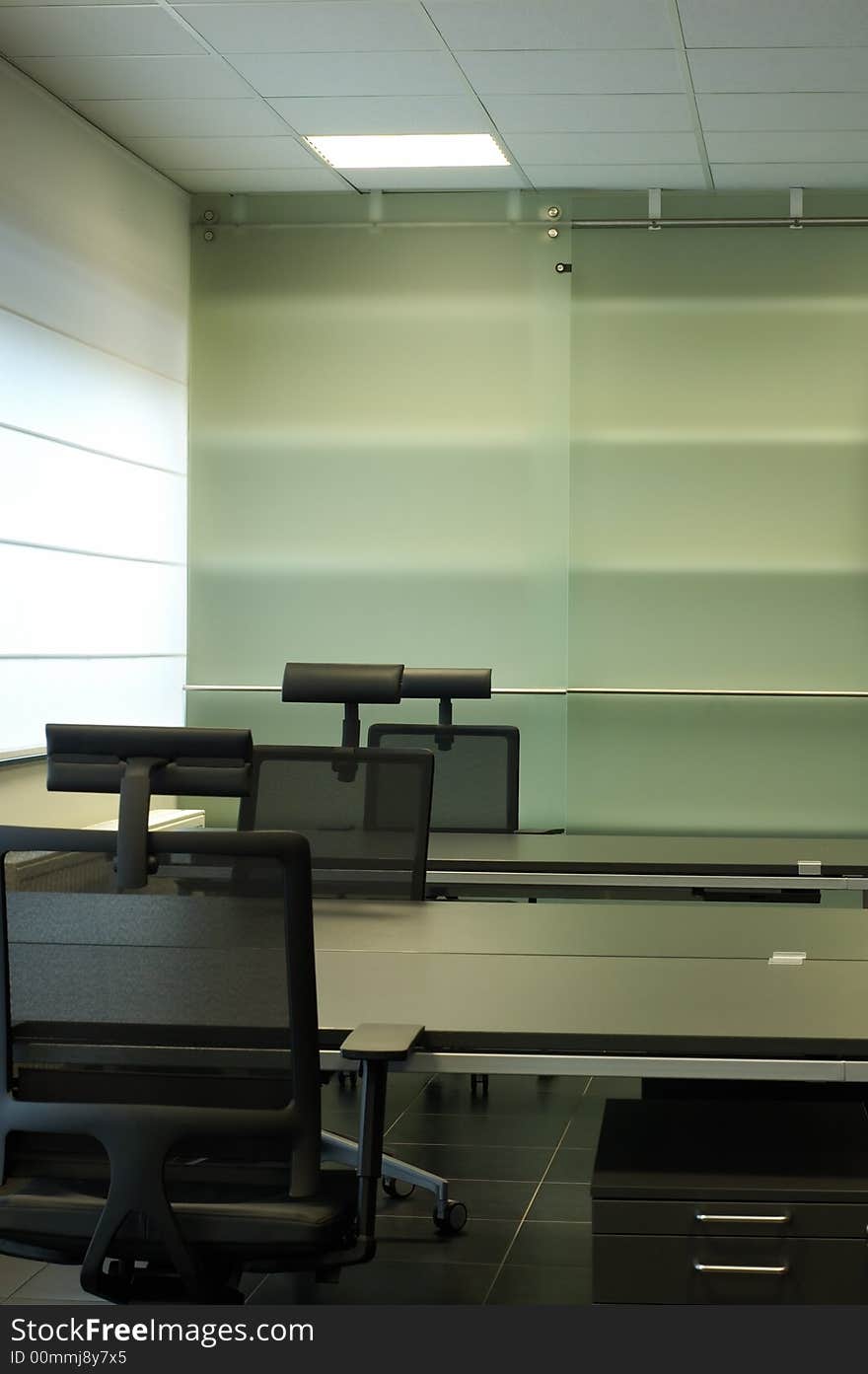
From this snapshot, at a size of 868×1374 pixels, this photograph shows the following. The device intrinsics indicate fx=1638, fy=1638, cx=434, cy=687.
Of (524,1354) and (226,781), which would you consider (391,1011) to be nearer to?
(226,781)

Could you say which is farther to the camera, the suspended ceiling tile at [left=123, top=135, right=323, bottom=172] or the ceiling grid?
the suspended ceiling tile at [left=123, top=135, right=323, bottom=172]

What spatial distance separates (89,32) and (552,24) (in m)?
1.51

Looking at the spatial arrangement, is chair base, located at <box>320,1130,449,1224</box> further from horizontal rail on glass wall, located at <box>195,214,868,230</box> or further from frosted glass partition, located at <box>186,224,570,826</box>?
horizontal rail on glass wall, located at <box>195,214,868,230</box>

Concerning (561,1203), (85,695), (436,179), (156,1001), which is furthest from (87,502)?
(156,1001)

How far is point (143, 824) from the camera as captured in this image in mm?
2295

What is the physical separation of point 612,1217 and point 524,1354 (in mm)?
612

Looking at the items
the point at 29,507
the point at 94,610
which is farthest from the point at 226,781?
the point at 94,610

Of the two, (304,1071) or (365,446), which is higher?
(365,446)

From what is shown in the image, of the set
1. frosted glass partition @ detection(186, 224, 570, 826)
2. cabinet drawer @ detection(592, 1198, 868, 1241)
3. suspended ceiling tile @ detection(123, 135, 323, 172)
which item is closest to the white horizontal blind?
suspended ceiling tile @ detection(123, 135, 323, 172)

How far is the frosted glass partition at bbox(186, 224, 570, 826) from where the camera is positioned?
742 cm

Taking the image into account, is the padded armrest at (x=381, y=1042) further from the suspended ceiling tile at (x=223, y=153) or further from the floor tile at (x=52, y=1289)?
the suspended ceiling tile at (x=223, y=153)

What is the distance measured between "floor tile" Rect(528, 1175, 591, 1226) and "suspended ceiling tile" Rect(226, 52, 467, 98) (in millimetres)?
3721

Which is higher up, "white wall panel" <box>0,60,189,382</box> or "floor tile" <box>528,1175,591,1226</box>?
"white wall panel" <box>0,60,189,382</box>

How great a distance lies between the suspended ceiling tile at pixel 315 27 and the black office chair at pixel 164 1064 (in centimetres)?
357
